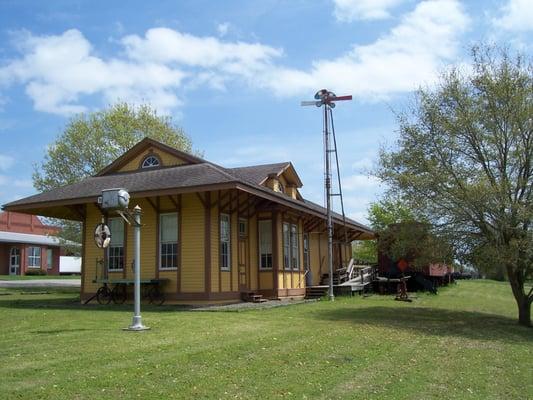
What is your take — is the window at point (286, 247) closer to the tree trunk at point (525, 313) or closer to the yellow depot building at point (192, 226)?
the yellow depot building at point (192, 226)

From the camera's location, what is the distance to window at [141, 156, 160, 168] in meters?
22.3

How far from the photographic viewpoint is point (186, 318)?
14047mm

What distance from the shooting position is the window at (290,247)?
22.9m

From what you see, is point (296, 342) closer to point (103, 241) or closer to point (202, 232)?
point (103, 241)

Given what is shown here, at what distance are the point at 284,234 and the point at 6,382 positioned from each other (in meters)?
16.6

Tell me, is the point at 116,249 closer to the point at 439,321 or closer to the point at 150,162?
the point at 150,162

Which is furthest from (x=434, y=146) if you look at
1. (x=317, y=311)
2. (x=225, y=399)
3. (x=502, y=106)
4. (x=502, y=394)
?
(x=225, y=399)

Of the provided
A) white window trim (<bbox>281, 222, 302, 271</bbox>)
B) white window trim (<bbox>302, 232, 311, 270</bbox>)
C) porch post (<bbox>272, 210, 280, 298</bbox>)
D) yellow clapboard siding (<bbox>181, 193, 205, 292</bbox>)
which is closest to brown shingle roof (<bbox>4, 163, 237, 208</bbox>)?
yellow clapboard siding (<bbox>181, 193, 205, 292</bbox>)

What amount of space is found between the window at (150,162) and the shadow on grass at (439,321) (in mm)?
9436

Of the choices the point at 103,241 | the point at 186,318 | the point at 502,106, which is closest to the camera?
the point at 103,241

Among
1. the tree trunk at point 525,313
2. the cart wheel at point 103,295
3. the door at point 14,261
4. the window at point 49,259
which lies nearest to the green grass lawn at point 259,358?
the tree trunk at point 525,313

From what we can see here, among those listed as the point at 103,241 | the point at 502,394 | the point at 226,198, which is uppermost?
the point at 226,198

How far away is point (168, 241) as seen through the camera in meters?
19.4

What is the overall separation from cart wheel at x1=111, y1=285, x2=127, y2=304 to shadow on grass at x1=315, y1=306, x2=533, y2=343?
751cm
